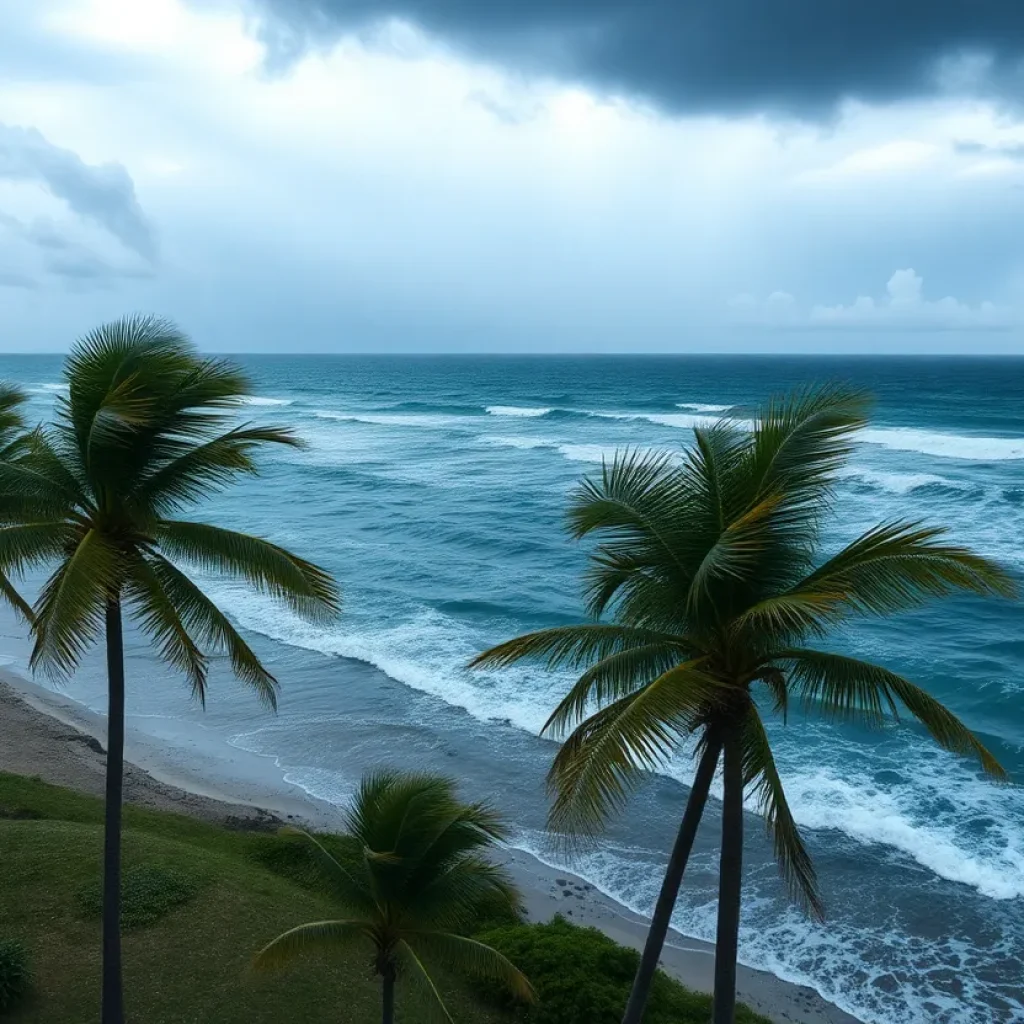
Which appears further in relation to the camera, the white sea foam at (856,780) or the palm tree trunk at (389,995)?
the white sea foam at (856,780)

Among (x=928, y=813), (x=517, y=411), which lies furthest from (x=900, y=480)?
(x=517, y=411)

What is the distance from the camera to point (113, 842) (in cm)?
1059

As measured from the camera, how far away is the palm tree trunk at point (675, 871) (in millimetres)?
8781

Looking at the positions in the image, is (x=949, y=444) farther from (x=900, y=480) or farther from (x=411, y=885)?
(x=411, y=885)

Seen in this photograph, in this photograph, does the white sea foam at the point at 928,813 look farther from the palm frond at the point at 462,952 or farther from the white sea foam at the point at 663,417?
the white sea foam at the point at 663,417

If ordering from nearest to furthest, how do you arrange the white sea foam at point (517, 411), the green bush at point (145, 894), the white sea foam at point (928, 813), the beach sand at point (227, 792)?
1. the green bush at point (145, 894)
2. the beach sand at point (227, 792)
3. the white sea foam at point (928, 813)
4. the white sea foam at point (517, 411)

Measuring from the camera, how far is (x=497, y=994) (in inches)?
549

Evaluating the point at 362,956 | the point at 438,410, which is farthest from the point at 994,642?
the point at 438,410

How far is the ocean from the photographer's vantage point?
17250mm

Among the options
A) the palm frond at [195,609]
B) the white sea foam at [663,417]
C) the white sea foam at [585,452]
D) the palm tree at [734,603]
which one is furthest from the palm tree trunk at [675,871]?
the white sea foam at [663,417]

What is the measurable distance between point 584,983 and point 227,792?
38.2 feet

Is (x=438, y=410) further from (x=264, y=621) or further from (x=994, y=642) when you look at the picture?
(x=994, y=642)

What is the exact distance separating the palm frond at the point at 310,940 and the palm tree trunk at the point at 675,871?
272cm

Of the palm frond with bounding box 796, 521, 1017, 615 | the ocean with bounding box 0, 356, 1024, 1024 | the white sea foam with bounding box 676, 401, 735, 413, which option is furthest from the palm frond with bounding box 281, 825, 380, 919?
the white sea foam with bounding box 676, 401, 735, 413
